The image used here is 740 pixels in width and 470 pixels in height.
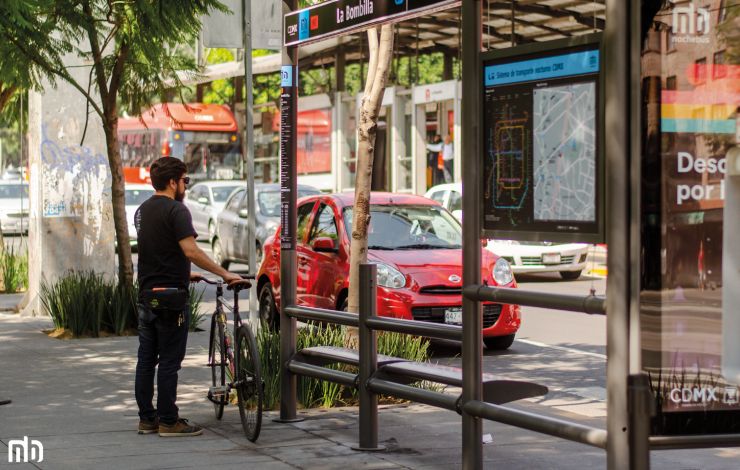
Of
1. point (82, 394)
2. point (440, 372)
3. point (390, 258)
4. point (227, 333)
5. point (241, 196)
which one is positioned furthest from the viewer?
point (241, 196)

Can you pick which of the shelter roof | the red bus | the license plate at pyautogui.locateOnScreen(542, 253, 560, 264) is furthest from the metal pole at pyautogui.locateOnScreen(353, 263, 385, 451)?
the red bus

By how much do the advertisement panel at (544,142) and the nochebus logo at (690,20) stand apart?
1.23ft

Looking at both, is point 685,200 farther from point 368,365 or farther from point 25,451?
point 25,451

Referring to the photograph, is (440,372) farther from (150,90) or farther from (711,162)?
(150,90)

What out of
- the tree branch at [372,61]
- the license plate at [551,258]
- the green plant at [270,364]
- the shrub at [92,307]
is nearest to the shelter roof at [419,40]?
the tree branch at [372,61]

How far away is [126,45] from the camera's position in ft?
45.4

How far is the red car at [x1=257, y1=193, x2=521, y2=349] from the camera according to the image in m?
12.7

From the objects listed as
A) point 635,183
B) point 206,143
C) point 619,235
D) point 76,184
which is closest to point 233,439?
point 619,235

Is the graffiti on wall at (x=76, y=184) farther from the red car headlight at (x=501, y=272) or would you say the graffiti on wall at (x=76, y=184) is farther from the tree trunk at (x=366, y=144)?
the tree trunk at (x=366, y=144)

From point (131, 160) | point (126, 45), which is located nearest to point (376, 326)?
point (126, 45)

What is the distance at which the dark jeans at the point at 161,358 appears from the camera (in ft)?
27.1

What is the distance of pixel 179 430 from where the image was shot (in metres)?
8.26

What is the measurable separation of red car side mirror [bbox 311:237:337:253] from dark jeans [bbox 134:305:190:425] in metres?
4.94

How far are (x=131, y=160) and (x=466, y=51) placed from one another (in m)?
41.2
